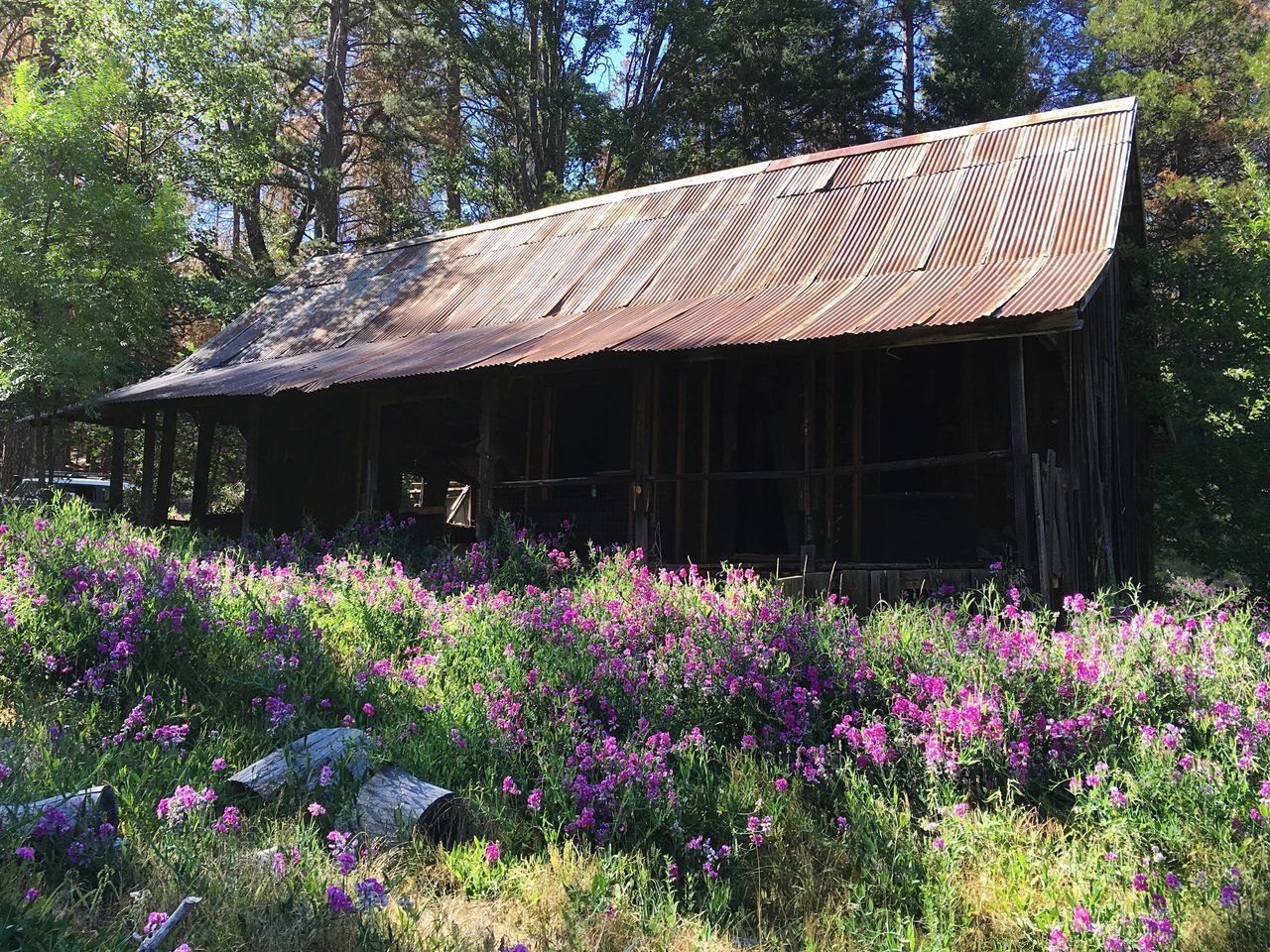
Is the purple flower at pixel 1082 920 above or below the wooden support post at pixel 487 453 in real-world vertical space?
below

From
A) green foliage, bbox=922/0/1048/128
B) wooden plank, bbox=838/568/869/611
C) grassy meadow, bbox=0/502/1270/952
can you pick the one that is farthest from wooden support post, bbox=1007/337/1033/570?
green foliage, bbox=922/0/1048/128

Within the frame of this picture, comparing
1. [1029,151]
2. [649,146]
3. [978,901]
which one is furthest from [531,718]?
[649,146]

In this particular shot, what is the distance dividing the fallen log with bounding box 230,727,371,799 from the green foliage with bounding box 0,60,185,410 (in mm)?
10832

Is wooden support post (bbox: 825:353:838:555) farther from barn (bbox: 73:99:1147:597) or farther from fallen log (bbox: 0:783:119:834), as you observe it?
fallen log (bbox: 0:783:119:834)

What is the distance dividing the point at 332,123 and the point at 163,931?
24.2 meters

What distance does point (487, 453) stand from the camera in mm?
10211

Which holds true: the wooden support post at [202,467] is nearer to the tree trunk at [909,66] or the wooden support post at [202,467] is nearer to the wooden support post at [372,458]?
the wooden support post at [372,458]

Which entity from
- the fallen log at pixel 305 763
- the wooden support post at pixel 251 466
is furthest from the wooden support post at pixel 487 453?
the fallen log at pixel 305 763

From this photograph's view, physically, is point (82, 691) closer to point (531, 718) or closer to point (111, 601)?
point (111, 601)

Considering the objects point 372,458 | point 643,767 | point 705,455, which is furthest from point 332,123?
point 643,767

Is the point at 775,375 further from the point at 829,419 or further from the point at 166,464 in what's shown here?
the point at 166,464

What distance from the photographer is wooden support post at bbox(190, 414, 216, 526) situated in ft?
47.9

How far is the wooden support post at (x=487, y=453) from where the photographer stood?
397 inches

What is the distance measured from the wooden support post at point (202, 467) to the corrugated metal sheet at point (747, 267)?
85 cm
